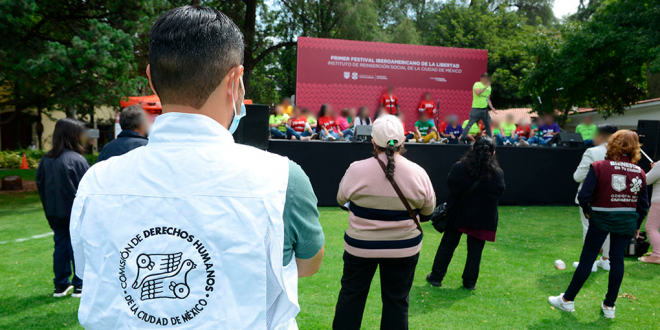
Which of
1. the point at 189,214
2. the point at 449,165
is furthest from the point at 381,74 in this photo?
the point at 189,214

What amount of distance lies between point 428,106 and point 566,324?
10.8m

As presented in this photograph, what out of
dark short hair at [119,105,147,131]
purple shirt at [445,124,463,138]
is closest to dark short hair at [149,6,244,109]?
dark short hair at [119,105,147,131]

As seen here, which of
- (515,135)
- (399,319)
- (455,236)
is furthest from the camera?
(515,135)

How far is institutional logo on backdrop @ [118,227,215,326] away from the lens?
3.05 ft

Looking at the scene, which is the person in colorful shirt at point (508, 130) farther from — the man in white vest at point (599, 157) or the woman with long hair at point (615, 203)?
the woman with long hair at point (615, 203)

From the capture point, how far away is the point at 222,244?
94 cm

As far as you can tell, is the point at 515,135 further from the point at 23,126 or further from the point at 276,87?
the point at 23,126

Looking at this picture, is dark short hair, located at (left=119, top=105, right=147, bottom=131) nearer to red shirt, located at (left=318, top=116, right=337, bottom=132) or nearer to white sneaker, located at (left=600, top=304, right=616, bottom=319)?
white sneaker, located at (left=600, top=304, right=616, bottom=319)

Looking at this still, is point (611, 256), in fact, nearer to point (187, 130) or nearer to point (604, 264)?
point (604, 264)

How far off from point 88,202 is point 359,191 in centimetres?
221

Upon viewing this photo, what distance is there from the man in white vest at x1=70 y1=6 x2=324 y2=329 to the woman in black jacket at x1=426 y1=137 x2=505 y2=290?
11.9ft

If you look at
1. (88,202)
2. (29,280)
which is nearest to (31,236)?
(29,280)

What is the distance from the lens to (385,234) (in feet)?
9.91

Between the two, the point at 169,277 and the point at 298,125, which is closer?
the point at 169,277
